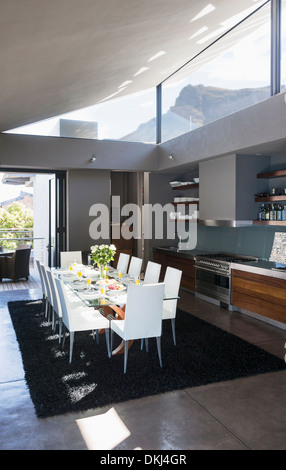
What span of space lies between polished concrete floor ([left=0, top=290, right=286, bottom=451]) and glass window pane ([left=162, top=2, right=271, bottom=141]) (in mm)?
3783

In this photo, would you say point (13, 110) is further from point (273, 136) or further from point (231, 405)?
point (231, 405)

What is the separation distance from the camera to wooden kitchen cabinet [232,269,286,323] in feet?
16.3

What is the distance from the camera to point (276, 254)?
5.68 m

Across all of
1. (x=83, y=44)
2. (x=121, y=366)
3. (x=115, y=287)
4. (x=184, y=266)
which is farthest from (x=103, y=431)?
(x=184, y=266)

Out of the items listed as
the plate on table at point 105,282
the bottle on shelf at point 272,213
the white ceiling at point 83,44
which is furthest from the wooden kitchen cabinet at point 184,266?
the white ceiling at point 83,44

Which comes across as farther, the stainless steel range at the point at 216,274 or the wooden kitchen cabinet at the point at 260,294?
the stainless steel range at the point at 216,274

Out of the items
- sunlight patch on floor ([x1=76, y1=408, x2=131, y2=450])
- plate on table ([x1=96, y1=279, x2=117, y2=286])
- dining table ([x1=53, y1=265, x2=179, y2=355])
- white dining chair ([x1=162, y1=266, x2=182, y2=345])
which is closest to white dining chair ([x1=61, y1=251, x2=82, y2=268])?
dining table ([x1=53, y1=265, x2=179, y2=355])

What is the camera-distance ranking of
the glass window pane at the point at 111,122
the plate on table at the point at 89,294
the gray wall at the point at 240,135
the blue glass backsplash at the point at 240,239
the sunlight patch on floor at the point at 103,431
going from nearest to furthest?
the sunlight patch on floor at the point at 103,431
the plate on table at the point at 89,294
the gray wall at the point at 240,135
the blue glass backsplash at the point at 240,239
the glass window pane at the point at 111,122

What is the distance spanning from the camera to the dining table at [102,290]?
388 cm

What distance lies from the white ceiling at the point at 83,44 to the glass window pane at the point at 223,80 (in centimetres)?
31

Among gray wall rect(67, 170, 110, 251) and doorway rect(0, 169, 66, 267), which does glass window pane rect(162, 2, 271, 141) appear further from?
doorway rect(0, 169, 66, 267)

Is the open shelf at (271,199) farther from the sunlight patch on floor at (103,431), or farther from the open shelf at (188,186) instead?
the sunlight patch on floor at (103,431)

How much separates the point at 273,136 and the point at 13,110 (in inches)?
138

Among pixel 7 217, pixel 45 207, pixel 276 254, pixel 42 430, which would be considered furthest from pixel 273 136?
pixel 7 217
